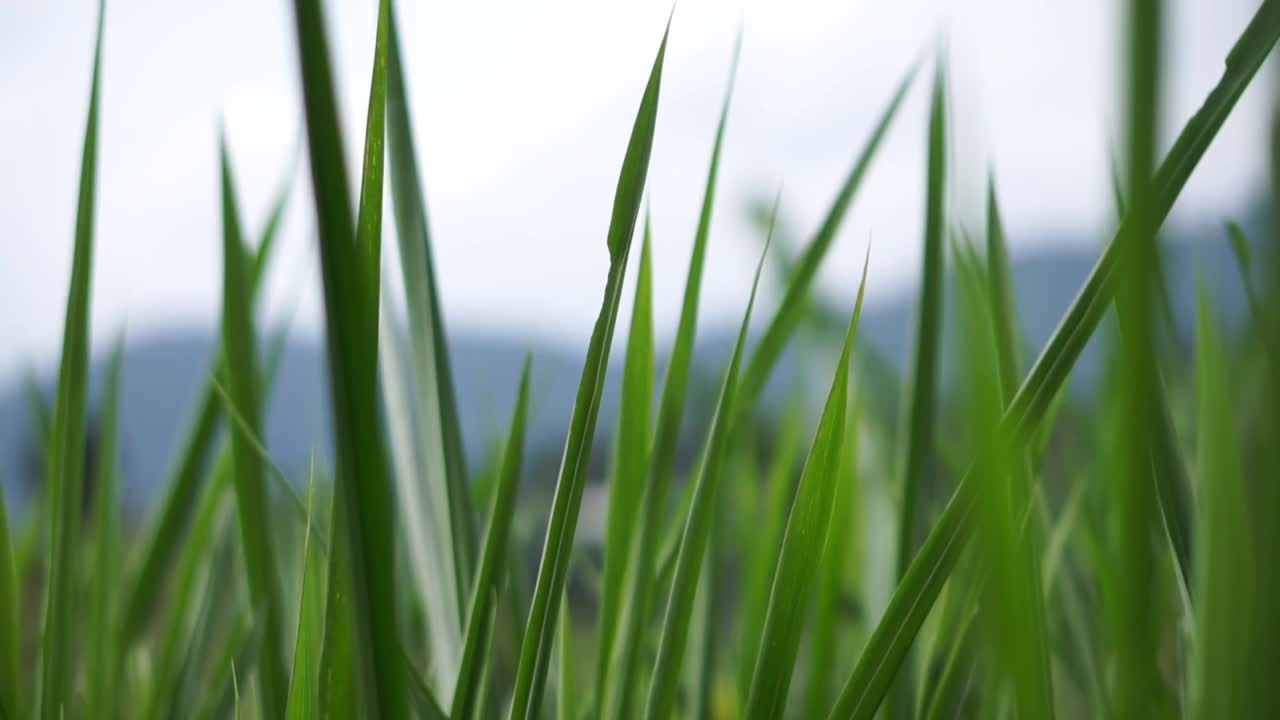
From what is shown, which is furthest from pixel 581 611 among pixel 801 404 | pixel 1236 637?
pixel 1236 637

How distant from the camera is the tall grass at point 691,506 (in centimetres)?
9

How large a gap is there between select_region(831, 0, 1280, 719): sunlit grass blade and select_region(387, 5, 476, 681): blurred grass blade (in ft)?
0.33

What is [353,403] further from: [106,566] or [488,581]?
[106,566]

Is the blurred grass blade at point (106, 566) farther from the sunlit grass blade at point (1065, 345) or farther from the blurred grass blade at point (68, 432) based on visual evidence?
the sunlit grass blade at point (1065, 345)

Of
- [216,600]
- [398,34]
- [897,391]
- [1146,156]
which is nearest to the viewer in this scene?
[1146,156]

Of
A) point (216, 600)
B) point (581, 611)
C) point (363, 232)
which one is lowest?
point (581, 611)

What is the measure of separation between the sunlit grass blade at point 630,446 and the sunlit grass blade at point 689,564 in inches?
1.7

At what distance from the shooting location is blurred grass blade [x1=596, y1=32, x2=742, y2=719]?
0.69 ft

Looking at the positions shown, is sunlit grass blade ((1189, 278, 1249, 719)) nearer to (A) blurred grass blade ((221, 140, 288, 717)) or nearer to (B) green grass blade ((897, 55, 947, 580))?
(B) green grass blade ((897, 55, 947, 580))

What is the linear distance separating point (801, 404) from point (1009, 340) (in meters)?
0.27

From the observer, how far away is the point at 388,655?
0.36ft

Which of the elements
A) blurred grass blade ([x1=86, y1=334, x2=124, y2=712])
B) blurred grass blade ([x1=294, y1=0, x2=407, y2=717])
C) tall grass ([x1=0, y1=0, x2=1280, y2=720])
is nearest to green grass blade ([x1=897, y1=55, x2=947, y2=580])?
tall grass ([x1=0, y1=0, x2=1280, y2=720])

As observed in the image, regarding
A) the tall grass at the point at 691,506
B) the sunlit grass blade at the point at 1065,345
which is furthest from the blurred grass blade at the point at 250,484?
the sunlit grass blade at the point at 1065,345

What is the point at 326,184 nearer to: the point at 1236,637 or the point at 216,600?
the point at 1236,637
